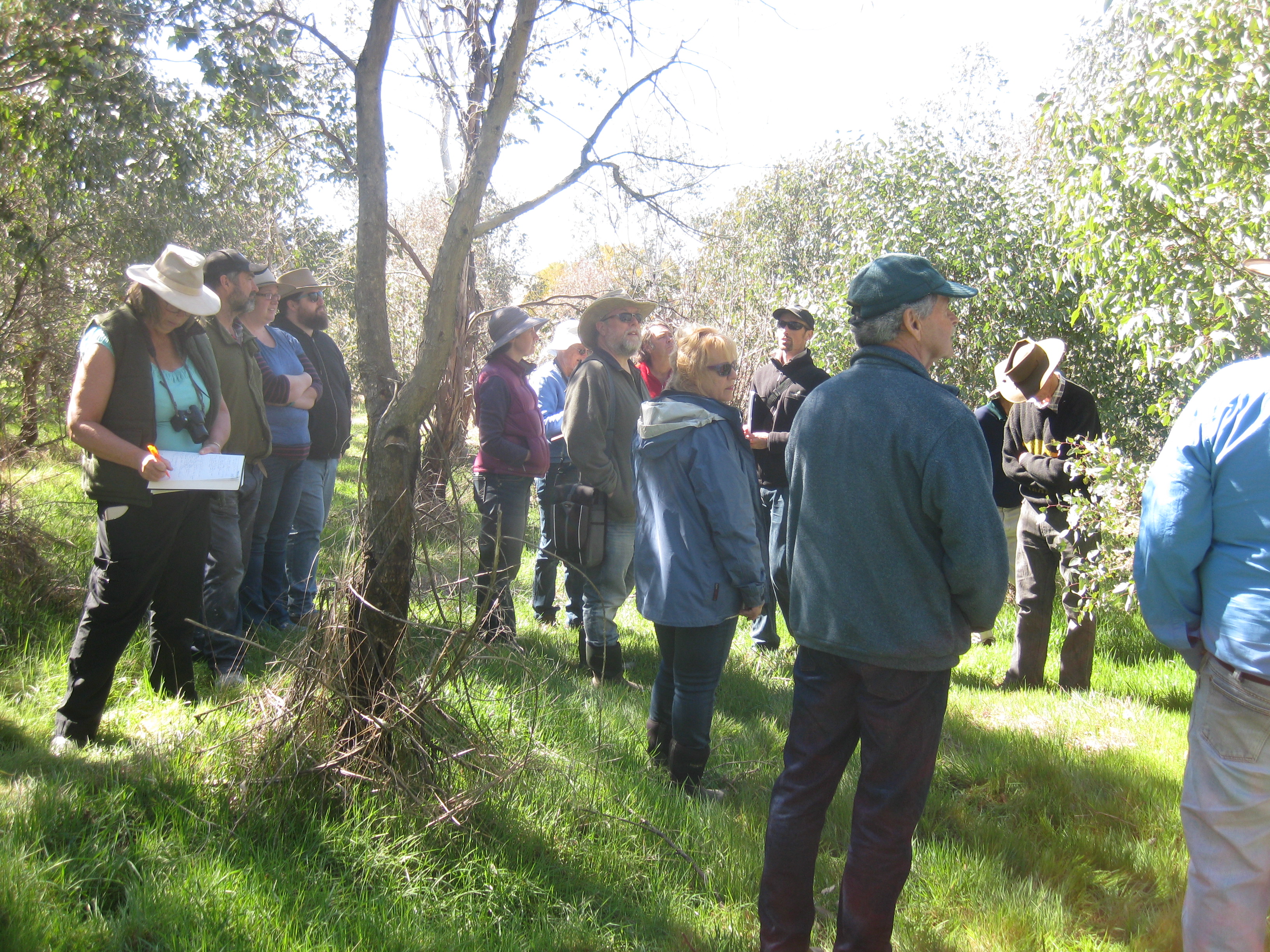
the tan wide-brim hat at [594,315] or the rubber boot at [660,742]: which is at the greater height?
the tan wide-brim hat at [594,315]

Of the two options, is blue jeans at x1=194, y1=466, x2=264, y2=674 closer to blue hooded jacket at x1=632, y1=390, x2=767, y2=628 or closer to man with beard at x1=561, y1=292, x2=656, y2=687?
man with beard at x1=561, y1=292, x2=656, y2=687

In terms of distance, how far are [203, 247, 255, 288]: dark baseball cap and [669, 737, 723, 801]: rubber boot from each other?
3.23m

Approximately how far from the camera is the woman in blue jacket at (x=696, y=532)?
3.41 metres

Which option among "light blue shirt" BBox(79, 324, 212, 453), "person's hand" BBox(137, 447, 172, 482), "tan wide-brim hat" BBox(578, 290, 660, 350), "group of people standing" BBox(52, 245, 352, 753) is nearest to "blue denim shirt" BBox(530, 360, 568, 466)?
"tan wide-brim hat" BBox(578, 290, 660, 350)

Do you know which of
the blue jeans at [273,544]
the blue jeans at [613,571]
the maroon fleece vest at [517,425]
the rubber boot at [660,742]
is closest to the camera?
the rubber boot at [660,742]

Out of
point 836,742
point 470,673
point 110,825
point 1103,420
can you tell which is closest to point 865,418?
point 836,742

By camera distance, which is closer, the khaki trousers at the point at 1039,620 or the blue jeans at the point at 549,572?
the khaki trousers at the point at 1039,620

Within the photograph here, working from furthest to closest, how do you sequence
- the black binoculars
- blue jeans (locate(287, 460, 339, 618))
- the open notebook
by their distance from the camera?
1. blue jeans (locate(287, 460, 339, 618))
2. the black binoculars
3. the open notebook

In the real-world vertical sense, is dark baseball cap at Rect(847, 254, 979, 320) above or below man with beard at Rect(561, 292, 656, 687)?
above

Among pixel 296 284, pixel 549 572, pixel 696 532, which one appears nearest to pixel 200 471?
pixel 696 532

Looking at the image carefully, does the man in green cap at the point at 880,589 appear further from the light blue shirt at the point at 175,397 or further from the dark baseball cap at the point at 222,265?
the dark baseball cap at the point at 222,265

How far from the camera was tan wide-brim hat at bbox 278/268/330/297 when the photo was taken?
572 centimetres

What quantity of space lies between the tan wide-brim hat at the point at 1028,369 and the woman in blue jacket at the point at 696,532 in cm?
233

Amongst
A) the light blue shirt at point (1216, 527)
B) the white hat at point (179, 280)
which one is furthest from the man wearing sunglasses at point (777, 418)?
the white hat at point (179, 280)
